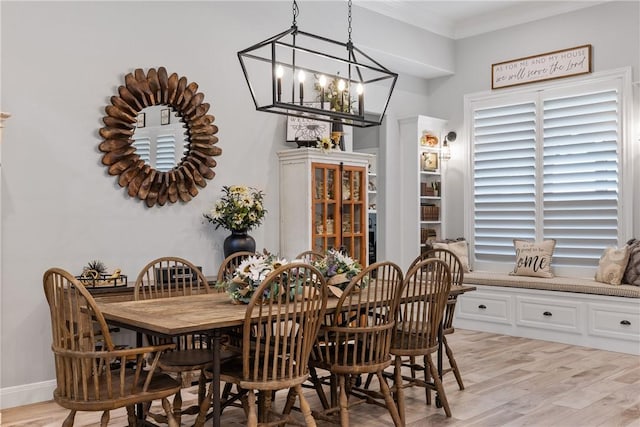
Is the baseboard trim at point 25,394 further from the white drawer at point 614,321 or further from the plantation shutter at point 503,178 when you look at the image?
the plantation shutter at point 503,178

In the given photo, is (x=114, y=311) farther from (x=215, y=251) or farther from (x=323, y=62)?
(x=323, y=62)

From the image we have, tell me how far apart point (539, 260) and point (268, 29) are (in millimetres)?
3553

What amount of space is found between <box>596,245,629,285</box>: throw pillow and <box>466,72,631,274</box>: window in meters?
0.39

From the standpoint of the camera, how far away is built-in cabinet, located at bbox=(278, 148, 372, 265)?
539cm

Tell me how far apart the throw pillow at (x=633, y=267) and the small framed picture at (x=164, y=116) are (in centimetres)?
422

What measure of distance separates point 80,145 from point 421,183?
4136 millimetres

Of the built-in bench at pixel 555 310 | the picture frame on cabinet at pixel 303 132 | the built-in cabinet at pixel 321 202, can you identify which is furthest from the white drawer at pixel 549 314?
the picture frame on cabinet at pixel 303 132

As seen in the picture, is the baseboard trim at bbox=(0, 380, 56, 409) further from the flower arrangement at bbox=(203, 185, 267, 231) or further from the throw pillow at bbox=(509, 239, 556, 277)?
the throw pillow at bbox=(509, 239, 556, 277)

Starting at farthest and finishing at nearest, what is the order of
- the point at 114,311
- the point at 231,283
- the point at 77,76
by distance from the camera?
the point at 77,76
the point at 231,283
the point at 114,311

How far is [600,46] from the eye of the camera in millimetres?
6301

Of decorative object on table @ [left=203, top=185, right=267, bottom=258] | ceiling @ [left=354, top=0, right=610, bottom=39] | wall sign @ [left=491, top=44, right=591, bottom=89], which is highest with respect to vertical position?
ceiling @ [left=354, top=0, right=610, bottom=39]

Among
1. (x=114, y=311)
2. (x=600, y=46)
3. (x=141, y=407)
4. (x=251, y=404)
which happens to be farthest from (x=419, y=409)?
(x=600, y=46)

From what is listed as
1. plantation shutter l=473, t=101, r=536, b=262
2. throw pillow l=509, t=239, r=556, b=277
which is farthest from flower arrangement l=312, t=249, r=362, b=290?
plantation shutter l=473, t=101, r=536, b=262

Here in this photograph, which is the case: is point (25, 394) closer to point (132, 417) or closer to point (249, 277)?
point (132, 417)
